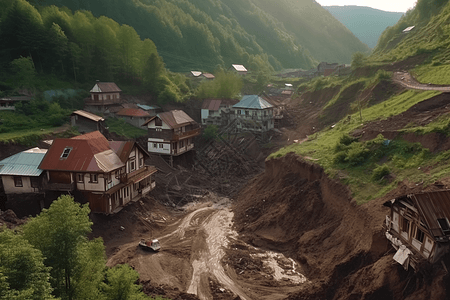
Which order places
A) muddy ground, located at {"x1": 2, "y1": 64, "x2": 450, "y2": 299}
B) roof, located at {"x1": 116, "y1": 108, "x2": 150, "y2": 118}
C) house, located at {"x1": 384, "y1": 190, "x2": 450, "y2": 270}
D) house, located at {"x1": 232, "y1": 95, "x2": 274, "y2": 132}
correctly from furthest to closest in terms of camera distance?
house, located at {"x1": 232, "y1": 95, "x2": 274, "y2": 132}
roof, located at {"x1": 116, "y1": 108, "x2": 150, "y2": 118}
muddy ground, located at {"x1": 2, "y1": 64, "x2": 450, "y2": 299}
house, located at {"x1": 384, "y1": 190, "x2": 450, "y2": 270}

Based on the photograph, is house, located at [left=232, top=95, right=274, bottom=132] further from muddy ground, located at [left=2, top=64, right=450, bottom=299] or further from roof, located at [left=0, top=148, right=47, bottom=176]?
roof, located at [left=0, top=148, right=47, bottom=176]

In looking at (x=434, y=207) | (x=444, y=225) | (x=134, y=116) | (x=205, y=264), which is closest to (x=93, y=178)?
(x=205, y=264)

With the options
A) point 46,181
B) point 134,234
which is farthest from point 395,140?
point 46,181

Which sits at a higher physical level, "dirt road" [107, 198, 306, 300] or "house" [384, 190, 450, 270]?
"house" [384, 190, 450, 270]

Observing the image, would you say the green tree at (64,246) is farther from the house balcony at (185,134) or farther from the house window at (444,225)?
the house balcony at (185,134)

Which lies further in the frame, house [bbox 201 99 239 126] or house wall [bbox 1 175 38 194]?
house [bbox 201 99 239 126]

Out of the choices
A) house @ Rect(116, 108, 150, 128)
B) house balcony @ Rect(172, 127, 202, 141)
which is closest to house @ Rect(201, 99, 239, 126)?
house balcony @ Rect(172, 127, 202, 141)

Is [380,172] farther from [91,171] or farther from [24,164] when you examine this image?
[24,164]

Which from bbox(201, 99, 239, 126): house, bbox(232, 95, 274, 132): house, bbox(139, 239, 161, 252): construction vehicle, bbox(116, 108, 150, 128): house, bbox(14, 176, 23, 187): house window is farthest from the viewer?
bbox(201, 99, 239, 126): house
